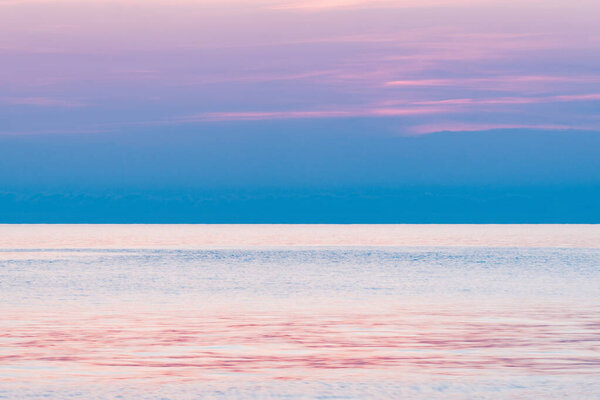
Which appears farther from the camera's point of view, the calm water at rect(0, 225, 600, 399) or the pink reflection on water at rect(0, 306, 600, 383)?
the pink reflection on water at rect(0, 306, 600, 383)

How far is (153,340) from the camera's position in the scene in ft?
74.9

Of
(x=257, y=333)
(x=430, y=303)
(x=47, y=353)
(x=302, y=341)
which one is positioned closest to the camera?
(x=47, y=353)

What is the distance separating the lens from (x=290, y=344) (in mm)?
22094

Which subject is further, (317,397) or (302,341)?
(302,341)

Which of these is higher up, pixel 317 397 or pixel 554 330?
pixel 554 330

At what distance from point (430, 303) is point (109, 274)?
26604 mm

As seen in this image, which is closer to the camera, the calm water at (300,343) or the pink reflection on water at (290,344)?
the calm water at (300,343)

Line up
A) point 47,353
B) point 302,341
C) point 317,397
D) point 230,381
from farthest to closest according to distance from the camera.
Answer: point 302,341 < point 47,353 < point 230,381 < point 317,397

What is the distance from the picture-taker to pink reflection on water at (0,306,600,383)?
18438 mm

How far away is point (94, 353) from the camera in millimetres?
20547

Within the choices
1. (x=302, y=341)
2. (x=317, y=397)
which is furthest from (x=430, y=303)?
(x=317, y=397)

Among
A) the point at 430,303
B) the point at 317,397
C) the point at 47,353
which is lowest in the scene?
the point at 317,397

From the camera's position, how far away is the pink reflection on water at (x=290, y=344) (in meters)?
18.4

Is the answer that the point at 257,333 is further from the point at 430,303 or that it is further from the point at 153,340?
the point at 430,303
